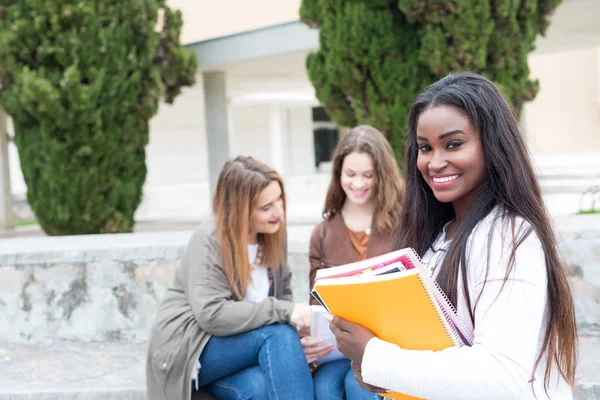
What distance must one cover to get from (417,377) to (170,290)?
180 cm

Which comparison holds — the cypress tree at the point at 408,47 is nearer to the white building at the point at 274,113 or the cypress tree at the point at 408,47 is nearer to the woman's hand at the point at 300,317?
the white building at the point at 274,113

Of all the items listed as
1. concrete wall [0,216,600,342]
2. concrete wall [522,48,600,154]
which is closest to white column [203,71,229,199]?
concrete wall [0,216,600,342]

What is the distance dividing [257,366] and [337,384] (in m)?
0.33

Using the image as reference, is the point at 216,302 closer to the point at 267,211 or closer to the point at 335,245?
the point at 267,211

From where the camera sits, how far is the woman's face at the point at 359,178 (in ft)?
10.5

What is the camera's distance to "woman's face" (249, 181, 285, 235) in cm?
292

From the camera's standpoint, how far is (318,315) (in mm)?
2688

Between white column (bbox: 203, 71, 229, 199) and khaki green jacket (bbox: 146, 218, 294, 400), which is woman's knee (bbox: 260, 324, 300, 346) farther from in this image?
white column (bbox: 203, 71, 229, 199)

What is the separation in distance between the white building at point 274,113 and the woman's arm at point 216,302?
1.70m

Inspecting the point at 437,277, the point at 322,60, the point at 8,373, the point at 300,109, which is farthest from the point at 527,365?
the point at 300,109

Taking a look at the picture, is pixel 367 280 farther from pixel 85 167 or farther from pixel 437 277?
pixel 85 167

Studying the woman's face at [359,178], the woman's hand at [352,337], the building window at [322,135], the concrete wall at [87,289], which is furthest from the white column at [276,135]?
the woman's hand at [352,337]

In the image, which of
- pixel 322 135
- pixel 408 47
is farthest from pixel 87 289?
pixel 322 135

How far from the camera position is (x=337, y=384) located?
270 centimetres
